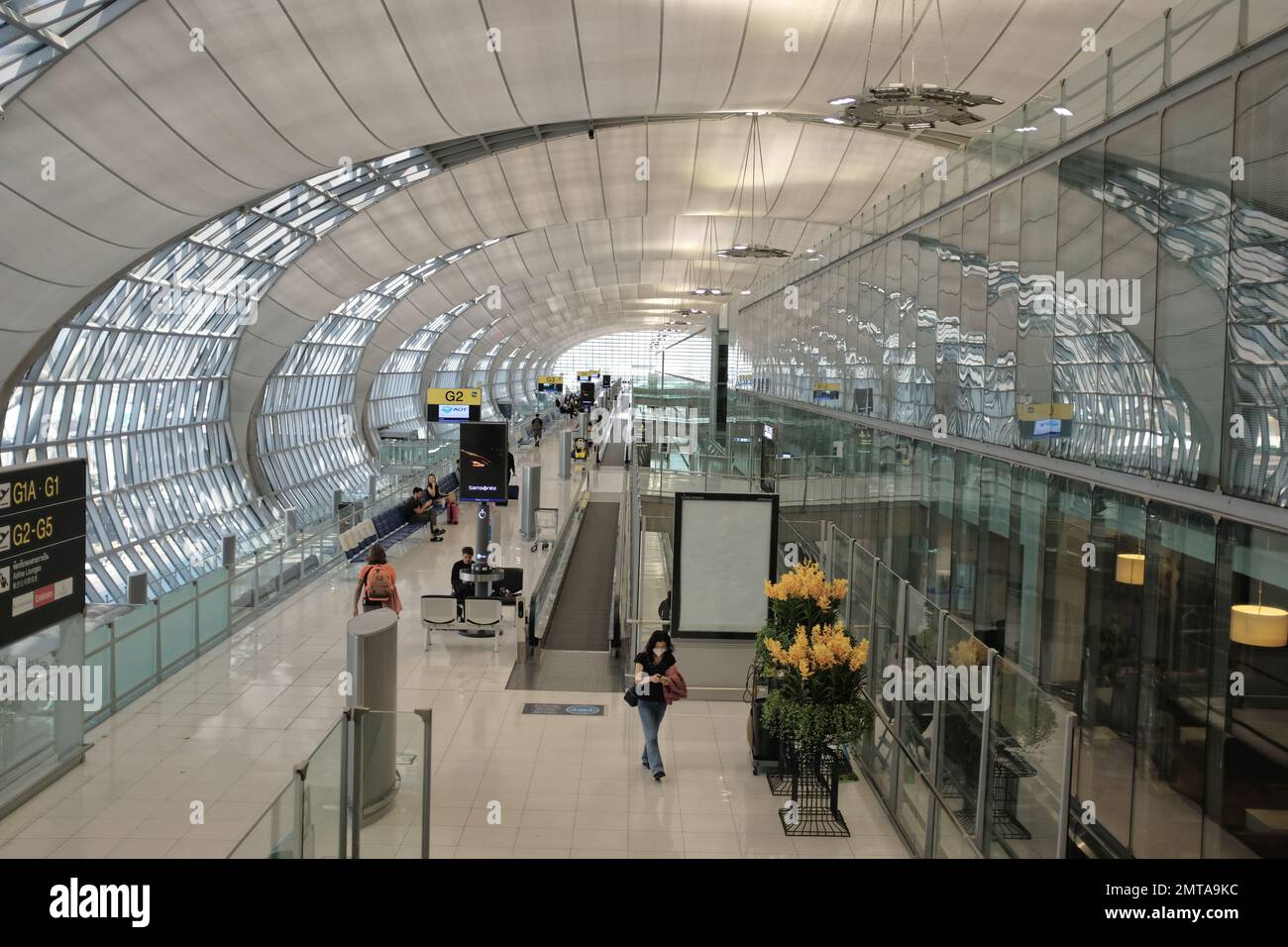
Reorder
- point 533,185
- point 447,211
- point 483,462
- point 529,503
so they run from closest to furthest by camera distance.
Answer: point 483,462
point 529,503
point 533,185
point 447,211

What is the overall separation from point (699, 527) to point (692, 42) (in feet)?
43.7

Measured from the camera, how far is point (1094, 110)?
31.3 ft

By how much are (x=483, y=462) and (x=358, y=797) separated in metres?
17.0

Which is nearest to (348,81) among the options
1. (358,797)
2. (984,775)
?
(358,797)

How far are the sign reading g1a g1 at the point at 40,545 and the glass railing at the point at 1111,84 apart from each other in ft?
30.5

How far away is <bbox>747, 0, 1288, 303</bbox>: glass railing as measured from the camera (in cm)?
712

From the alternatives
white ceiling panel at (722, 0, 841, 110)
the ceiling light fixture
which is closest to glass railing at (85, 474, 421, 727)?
the ceiling light fixture

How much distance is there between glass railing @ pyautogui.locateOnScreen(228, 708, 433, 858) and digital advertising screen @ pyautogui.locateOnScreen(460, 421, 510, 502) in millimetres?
15834

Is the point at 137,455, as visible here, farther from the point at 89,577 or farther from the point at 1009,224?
the point at 1009,224

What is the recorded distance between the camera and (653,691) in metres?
9.38

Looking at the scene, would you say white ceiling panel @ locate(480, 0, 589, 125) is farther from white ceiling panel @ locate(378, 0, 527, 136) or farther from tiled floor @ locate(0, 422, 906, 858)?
tiled floor @ locate(0, 422, 906, 858)

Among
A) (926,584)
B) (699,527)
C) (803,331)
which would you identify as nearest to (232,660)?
(699,527)

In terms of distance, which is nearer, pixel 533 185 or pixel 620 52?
pixel 620 52

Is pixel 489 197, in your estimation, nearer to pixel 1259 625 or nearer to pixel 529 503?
pixel 529 503
